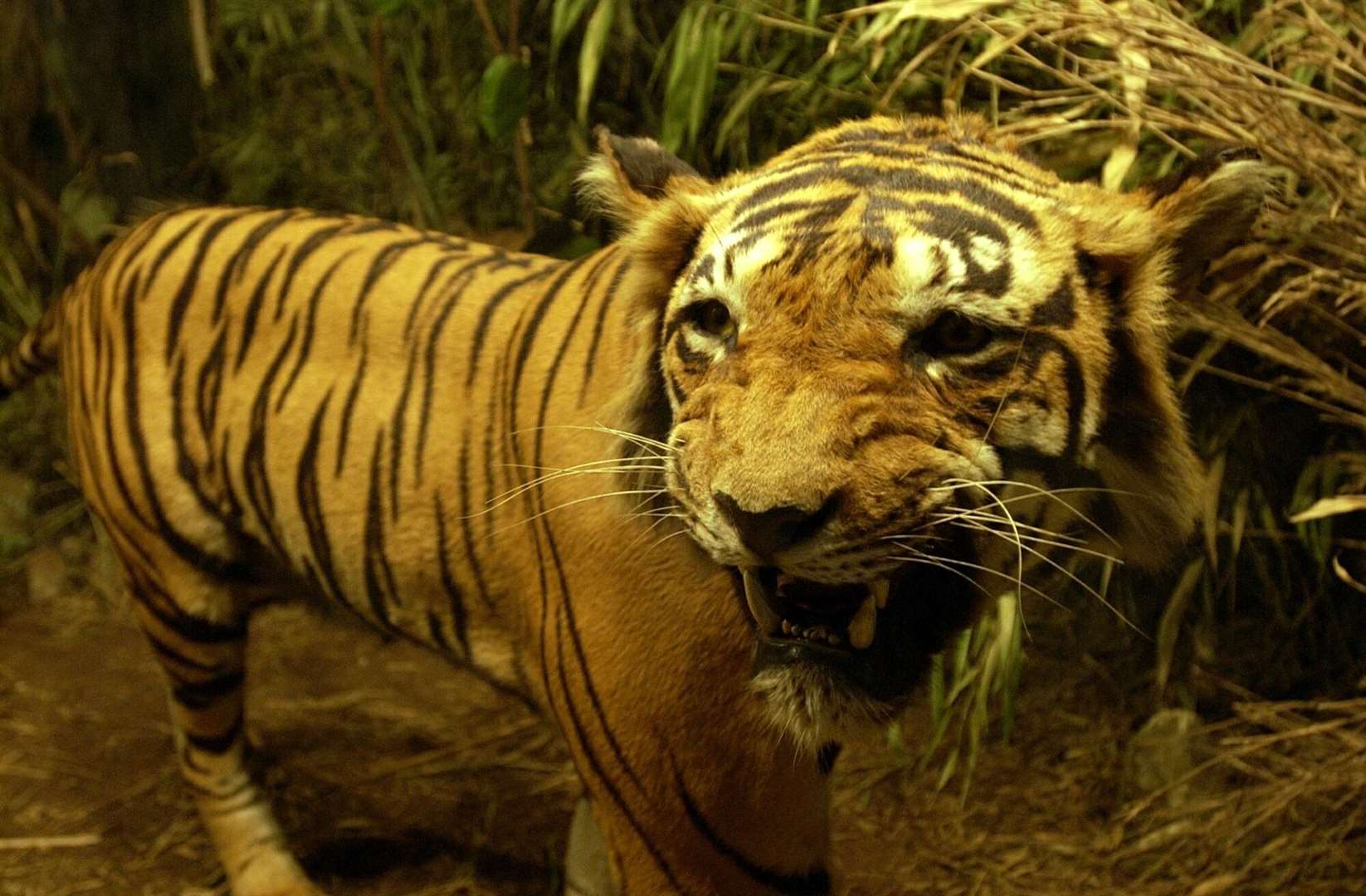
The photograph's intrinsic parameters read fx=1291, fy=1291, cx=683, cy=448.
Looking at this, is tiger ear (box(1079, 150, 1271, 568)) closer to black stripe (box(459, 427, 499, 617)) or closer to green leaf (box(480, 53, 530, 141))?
Answer: black stripe (box(459, 427, 499, 617))

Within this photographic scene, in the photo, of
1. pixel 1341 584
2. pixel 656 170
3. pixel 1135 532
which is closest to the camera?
pixel 1135 532

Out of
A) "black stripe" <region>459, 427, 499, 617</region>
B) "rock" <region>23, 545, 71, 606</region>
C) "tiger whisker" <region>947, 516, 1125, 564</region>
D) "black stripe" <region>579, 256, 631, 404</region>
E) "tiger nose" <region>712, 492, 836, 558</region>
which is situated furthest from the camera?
"rock" <region>23, 545, 71, 606</region>

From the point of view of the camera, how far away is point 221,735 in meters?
2.51

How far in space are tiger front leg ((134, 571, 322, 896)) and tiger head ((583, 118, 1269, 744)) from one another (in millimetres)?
1360

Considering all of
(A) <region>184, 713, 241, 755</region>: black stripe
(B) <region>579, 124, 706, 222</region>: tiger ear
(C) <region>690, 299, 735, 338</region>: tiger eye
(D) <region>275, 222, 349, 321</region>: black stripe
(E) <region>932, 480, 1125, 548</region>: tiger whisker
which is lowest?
(A) <region>184, 713, 241, 755</region>: black stripe

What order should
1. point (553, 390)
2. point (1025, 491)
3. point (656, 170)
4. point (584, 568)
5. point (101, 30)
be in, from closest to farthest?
point (1025, 491) < point (656, 170) < point (584, 568) < point (553, 390) < point (101, 30)

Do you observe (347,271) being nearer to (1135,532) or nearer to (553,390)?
(553,390)

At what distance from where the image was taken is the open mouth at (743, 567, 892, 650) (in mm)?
1287

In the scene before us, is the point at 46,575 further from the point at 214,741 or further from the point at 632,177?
the point at 632,177

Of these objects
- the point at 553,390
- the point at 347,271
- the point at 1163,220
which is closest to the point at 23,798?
the point at 347,271

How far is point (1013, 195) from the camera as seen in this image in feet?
4.26

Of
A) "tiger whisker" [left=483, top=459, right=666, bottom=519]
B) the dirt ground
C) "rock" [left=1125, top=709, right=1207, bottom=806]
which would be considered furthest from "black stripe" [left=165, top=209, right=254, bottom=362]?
"rock" [left=1125, top=709, right=1207, bottom=806]

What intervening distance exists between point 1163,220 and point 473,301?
1090 mm

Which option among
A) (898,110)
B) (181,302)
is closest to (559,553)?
(181,302)
